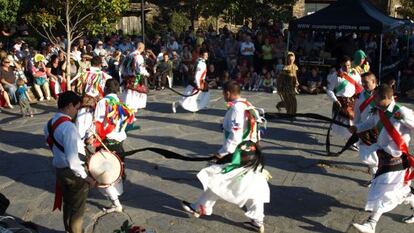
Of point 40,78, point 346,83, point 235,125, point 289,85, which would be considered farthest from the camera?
point 40,78

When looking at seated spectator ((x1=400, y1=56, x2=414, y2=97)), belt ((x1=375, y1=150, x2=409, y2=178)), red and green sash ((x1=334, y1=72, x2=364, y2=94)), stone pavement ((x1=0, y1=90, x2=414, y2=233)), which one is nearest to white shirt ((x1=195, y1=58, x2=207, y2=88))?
stone pavement ((x1=0, y1=90, x2=414, y2=233))

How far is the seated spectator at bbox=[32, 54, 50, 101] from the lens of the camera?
12.8m

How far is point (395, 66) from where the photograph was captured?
15.8 metres

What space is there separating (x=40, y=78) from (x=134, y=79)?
3683 mm

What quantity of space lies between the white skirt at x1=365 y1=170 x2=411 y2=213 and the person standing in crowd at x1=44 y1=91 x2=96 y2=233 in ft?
9.48

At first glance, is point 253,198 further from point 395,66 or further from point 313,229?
point 395,66

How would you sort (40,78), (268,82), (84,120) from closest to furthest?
(84,120), (40,78), (268,82)

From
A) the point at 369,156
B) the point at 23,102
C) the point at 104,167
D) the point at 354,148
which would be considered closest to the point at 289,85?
the point at 354,148

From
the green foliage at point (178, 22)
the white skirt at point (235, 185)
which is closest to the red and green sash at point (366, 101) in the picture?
the white skirt at point (235, 185)

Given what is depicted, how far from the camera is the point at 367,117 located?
6.75m

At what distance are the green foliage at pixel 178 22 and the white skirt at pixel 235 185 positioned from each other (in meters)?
21.4

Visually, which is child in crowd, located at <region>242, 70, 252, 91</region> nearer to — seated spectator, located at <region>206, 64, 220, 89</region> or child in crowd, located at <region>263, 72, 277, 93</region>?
child in crowd, located at <region>263, 72, 277, 93</region>

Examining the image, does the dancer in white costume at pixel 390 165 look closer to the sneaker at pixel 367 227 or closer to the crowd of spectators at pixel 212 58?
the sneaker at pixel 367 227

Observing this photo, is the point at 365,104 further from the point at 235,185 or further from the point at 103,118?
the point at 103,118
